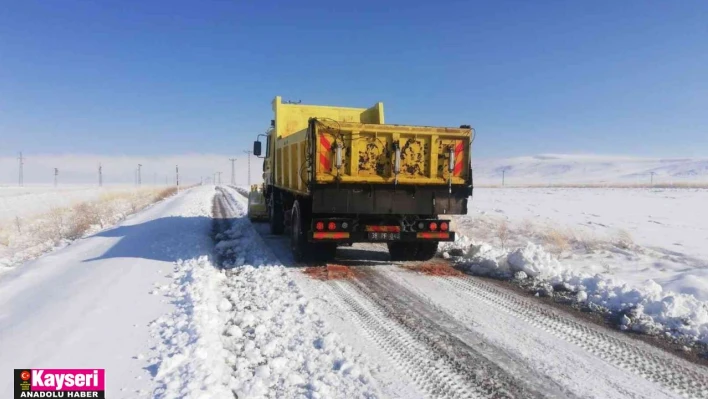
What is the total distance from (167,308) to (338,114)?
7730 mm

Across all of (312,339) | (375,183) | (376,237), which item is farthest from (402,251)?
(312,339)

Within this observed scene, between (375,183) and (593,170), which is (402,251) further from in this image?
(593,170)

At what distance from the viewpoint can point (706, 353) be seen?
452 cm

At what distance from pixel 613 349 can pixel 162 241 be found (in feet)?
31.6

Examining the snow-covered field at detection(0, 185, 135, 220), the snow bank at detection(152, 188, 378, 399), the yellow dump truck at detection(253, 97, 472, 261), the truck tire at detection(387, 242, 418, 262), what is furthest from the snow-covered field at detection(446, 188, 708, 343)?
the snow-covered field at detection(0, 185, 135, 220)

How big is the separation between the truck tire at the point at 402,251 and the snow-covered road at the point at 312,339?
1540 millimetres

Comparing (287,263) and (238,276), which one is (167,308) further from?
(287,263)

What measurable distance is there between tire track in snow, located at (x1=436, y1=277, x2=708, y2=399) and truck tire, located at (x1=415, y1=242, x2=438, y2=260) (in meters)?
2.55

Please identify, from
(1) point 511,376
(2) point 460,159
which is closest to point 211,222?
(2) point 460,159

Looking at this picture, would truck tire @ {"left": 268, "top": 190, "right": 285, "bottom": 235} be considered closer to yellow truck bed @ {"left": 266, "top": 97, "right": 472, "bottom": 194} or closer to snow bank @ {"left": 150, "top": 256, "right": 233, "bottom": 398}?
yellow truck bed @ {"left": 266, "top": 97, "right": 472, "bottom": 194}

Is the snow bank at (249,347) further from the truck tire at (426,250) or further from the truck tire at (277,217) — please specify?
the truck tire at (277,217)

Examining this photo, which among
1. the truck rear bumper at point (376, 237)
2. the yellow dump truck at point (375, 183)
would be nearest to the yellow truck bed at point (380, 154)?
the yellow dump truck at point (375, 183)

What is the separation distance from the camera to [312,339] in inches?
185

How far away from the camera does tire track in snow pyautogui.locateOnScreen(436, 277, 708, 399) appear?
3.90 meters
